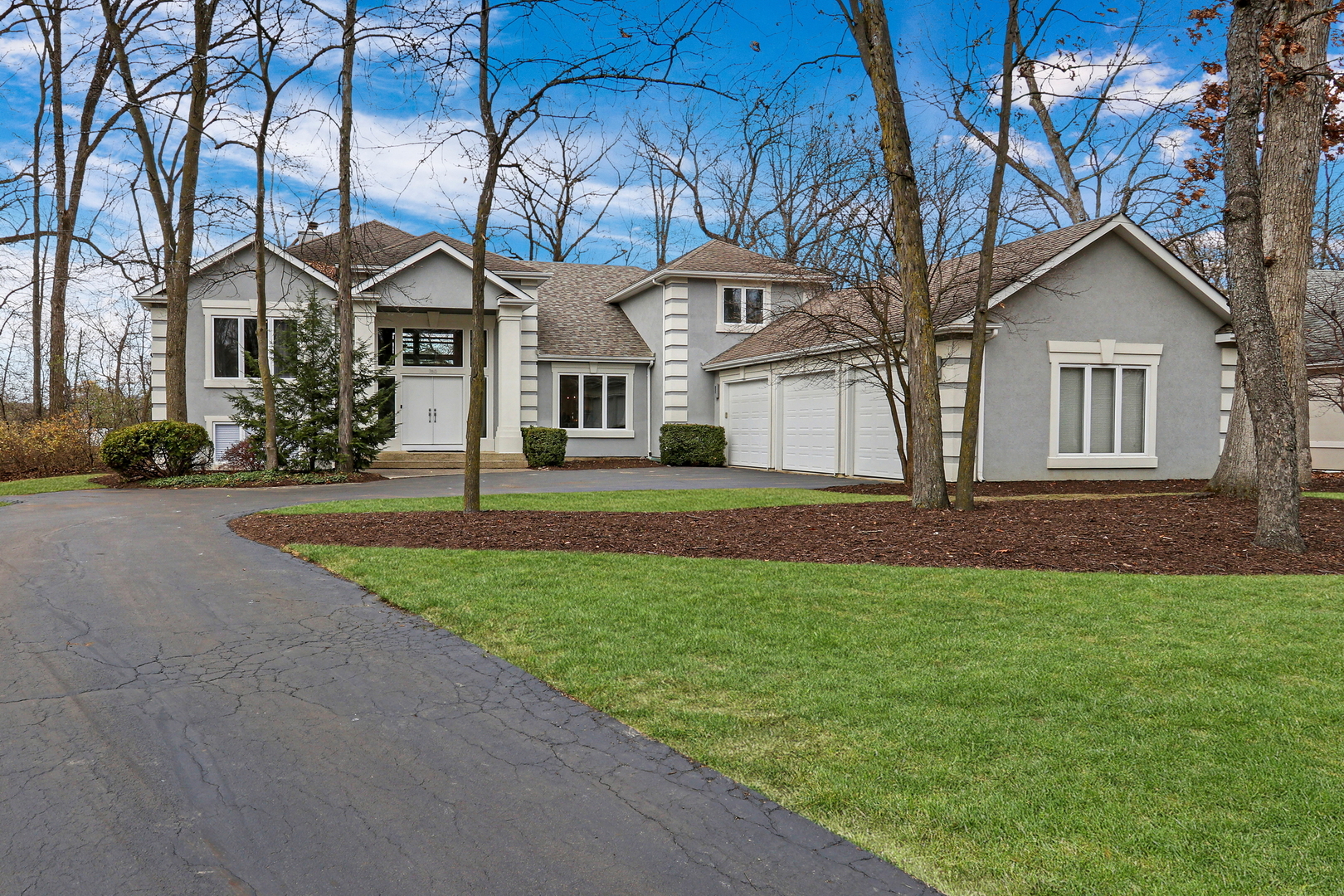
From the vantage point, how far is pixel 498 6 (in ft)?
35.9

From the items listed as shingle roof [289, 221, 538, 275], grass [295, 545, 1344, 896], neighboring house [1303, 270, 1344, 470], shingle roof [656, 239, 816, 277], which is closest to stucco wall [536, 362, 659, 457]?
shingle roof [289, 221, 538, 275]

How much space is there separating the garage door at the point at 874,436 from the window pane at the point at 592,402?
8.48 meters

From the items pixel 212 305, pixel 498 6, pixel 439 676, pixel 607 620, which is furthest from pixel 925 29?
pixel 212 305

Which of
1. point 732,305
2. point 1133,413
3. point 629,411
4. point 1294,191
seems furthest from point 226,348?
point 1294,191

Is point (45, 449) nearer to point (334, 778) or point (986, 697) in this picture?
point (334, 778)

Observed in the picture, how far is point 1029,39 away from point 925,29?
184 cm

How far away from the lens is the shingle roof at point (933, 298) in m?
16.1

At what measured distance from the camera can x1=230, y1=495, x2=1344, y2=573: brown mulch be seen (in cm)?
834

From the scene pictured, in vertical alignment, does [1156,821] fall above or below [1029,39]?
below

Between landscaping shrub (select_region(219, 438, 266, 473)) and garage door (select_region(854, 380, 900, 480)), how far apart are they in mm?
12045

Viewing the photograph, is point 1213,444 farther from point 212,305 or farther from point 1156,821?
point 212,305

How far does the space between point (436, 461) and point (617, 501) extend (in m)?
9.71

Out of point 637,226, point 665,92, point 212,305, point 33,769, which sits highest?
point 637,226

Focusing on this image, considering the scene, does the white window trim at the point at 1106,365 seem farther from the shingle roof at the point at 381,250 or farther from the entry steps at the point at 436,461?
the shingle roof at the point at 381,250
